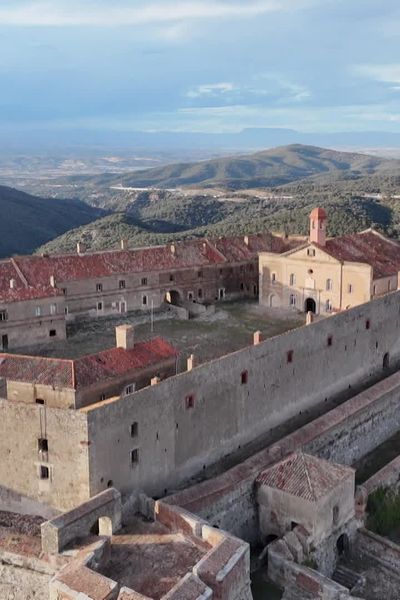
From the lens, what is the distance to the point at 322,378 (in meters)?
33.3

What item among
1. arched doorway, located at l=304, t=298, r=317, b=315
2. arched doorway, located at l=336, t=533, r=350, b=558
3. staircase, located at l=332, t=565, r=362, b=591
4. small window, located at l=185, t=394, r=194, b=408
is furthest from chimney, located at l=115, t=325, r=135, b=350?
arched doorway, located at l=304, t=298, r=317, b=315

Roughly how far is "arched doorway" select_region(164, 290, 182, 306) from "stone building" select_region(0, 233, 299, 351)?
6 centimetres

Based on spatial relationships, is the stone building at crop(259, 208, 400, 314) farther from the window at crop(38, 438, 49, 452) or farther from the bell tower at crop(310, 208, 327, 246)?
the window at crop(38, 438, 49, 452)

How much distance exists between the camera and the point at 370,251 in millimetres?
42375

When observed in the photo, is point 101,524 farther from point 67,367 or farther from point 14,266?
point 14,266

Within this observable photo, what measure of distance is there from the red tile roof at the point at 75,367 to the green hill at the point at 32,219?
69.5 meters

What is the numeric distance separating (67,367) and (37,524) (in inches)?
205

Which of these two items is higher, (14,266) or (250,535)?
(14,266)

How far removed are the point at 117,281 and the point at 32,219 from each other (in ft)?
261

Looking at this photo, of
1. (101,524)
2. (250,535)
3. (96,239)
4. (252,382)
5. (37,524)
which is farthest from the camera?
(96,239)

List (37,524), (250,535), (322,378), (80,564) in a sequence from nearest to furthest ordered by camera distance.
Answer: (80,564)
(37,524)
(250,535)
(322,378)

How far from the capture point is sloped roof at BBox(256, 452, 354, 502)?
917 inches


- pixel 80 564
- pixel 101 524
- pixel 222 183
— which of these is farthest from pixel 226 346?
pixel 222 183

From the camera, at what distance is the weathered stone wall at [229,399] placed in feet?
75.9
